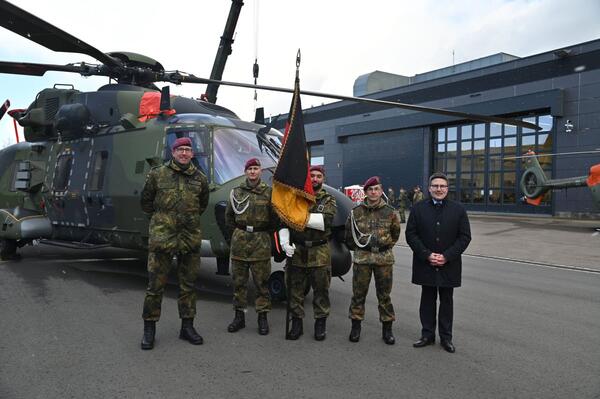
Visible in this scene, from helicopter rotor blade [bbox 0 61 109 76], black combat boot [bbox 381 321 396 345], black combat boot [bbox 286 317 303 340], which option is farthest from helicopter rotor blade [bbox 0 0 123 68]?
black combat boot [bbox 381 321 396 345]

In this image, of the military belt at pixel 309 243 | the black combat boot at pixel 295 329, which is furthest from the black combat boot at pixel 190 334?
the military belt at pixel 309 243

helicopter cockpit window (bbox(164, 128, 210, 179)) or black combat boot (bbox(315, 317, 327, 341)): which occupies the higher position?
helicopter cockpit window (bbox(164, 128, 210, 179))

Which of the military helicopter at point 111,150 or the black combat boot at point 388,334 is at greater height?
the military helicopter at point 111,150

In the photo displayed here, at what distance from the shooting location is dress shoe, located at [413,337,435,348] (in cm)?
416

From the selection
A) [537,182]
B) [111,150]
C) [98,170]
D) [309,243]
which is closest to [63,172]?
[98,170]

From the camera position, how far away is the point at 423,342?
4.18 meters

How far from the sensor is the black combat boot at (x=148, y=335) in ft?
13.1

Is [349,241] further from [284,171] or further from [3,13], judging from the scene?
[3,13]

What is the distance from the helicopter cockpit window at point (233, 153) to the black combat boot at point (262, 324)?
1755 millimetres

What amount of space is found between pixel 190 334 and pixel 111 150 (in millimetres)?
3661

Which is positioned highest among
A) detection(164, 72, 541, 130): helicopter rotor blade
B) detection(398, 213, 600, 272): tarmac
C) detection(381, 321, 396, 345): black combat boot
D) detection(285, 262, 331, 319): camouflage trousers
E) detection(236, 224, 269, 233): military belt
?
detection(164, 72, 541, 130): helicopter rotor blade

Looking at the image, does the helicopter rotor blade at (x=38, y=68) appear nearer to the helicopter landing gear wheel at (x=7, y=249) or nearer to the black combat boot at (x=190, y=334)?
the helicopter landing gear wheel at (x=7, y=249)

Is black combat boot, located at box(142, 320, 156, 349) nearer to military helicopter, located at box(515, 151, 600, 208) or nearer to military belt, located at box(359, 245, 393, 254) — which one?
military belt, located at box(359, 245, 393, 254)

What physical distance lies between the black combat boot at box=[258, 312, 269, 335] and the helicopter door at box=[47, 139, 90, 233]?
3.80 meters
